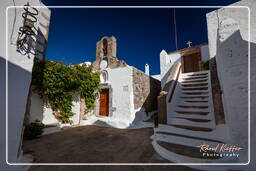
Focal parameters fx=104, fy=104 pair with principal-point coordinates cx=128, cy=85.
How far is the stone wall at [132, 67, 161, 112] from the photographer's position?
21.9 feet

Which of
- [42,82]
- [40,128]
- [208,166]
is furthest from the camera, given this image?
[42,82]

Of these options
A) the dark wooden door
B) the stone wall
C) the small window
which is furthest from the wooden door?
the dark wooden door

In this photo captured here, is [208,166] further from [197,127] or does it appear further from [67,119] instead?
[67,119]

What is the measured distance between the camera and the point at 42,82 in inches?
201

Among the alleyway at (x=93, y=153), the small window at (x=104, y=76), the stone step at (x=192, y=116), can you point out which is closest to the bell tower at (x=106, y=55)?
the small window at (x=104, y=76)

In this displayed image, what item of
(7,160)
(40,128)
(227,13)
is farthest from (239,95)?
(40,128)

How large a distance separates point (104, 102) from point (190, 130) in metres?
5.34

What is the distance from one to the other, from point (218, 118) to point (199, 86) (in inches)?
98.2

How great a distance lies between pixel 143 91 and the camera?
748 cm

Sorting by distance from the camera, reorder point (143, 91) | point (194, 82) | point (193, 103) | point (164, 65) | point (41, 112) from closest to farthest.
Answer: point (193, 103) → point (41, 112) → point (194, 82) → point (143, 91) → point (164, 65)

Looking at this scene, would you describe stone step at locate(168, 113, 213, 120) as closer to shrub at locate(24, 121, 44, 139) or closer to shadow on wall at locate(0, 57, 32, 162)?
shadow on wall at locate(0, 57, 32, 162)

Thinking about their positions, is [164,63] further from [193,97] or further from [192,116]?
[192,116]

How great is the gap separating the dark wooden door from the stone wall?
3179 millimetres

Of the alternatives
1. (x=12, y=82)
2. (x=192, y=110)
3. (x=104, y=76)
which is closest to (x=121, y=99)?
(x=104, y=76)
